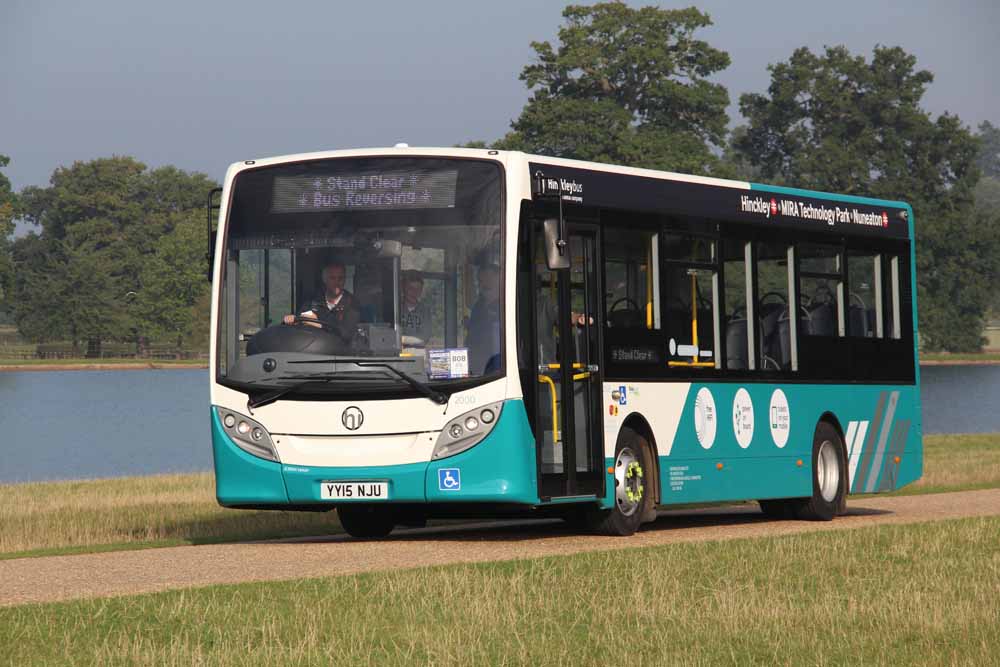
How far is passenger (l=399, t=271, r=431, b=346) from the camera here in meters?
16.1

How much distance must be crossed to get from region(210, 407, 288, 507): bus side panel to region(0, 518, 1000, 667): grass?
2691mm

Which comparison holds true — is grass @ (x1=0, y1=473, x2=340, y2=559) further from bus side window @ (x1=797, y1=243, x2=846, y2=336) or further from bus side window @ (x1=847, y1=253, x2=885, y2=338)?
bus side window @ (x1=847, y1=253, x2=885, y2=338)

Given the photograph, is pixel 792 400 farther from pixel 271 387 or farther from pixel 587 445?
pixel 271 387

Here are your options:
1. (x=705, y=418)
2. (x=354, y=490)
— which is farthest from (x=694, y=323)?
(x=354, y=490)

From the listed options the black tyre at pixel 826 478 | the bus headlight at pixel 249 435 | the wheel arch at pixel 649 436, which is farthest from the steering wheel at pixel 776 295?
the bus headlight at pixel 249 435

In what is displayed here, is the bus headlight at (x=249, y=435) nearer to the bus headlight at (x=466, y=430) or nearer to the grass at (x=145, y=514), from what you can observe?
the bus headlight at (x=466, y=430)

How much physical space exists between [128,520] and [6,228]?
338 feet

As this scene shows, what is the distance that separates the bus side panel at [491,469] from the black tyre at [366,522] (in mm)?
2381

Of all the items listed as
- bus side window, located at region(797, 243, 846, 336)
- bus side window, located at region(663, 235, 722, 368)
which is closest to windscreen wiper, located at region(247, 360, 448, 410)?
bus side window, located at region(663, 235, 722, 368)

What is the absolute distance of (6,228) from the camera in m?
124

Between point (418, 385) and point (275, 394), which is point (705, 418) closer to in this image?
point (418, 385)

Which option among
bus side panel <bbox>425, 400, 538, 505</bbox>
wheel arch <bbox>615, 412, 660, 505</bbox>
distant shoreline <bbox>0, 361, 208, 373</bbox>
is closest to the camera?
bus side panel <bbox>425, 400, 538, 505</bbox>

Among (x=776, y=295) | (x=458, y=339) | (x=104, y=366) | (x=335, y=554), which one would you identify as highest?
(x=104, y=366)

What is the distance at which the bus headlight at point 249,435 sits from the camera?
16453 mm
